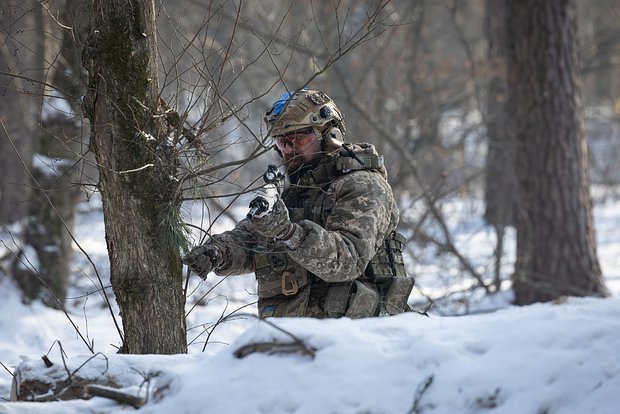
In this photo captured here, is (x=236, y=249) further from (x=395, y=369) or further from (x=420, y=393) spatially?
(x=420, y=393)

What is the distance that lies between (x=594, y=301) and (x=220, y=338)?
14.2ft

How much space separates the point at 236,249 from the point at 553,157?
16.6ft

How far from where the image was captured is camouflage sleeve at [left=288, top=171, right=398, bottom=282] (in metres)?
3.75

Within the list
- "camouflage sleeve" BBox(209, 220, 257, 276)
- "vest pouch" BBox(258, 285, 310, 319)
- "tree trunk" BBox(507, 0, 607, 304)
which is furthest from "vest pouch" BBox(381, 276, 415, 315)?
"tree trunk" BBox(507, 0, 607, 304)

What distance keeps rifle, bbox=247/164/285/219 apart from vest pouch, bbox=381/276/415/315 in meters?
0.89

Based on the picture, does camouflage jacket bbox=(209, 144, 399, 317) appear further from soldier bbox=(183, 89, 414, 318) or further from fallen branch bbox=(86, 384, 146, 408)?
fallen branch bbox=(86, 384, 146, 408)

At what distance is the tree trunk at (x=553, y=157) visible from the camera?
8.26 meters

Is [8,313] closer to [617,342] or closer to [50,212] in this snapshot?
[50,212]

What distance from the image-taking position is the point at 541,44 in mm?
8328

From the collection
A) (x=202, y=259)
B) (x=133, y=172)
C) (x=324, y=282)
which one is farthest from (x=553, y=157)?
(x=133, y=172)

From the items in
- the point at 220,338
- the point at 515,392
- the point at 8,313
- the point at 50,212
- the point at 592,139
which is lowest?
the point at 515,392

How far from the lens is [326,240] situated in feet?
12.3

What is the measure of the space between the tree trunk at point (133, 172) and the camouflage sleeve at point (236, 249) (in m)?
0.38

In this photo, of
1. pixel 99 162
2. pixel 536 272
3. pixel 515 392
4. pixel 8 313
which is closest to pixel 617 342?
pixel 515 392
